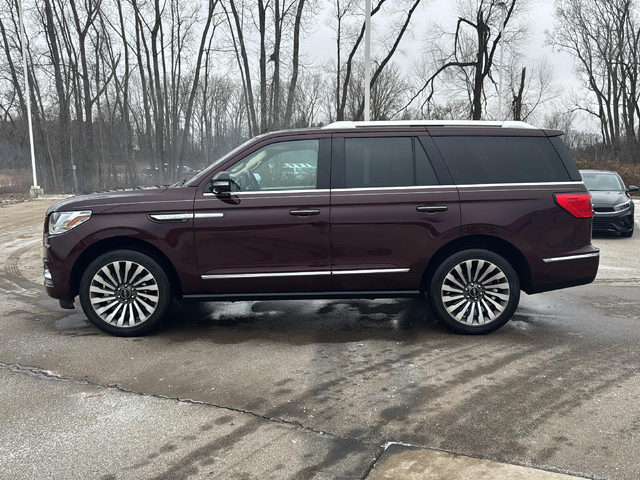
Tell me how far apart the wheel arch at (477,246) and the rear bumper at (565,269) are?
0.11 meters

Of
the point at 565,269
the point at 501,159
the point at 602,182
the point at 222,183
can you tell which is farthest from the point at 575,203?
the point at 602,182

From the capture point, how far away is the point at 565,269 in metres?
5.43

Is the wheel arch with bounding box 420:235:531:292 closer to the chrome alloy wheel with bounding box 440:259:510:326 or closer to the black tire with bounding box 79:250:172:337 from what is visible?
the chrome alloy wheel with bounding box 440:259:510:326

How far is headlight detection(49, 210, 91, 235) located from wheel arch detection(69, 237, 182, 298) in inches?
10.0

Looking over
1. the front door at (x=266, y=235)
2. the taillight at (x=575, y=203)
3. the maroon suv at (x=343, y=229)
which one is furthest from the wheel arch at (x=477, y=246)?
the front door at (x=266, y=235)

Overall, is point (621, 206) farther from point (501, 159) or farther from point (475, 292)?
point (475, 292)

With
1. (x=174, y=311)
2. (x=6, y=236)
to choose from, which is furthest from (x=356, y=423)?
(x=6, y=236)

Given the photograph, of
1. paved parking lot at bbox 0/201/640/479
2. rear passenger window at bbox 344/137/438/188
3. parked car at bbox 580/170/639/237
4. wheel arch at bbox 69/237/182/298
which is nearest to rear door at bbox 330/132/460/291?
rear passenger window at bbox 344/137/438/188

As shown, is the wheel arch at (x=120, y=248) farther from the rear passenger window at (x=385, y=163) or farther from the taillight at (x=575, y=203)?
the taillight at (x=575, y=203)

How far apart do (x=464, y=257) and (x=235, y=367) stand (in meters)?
2.35

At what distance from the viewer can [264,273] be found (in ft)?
17.5

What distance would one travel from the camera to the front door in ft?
17.4

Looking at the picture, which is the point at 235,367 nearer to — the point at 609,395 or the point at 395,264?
the point at 395,264

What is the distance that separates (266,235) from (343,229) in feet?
2.37
